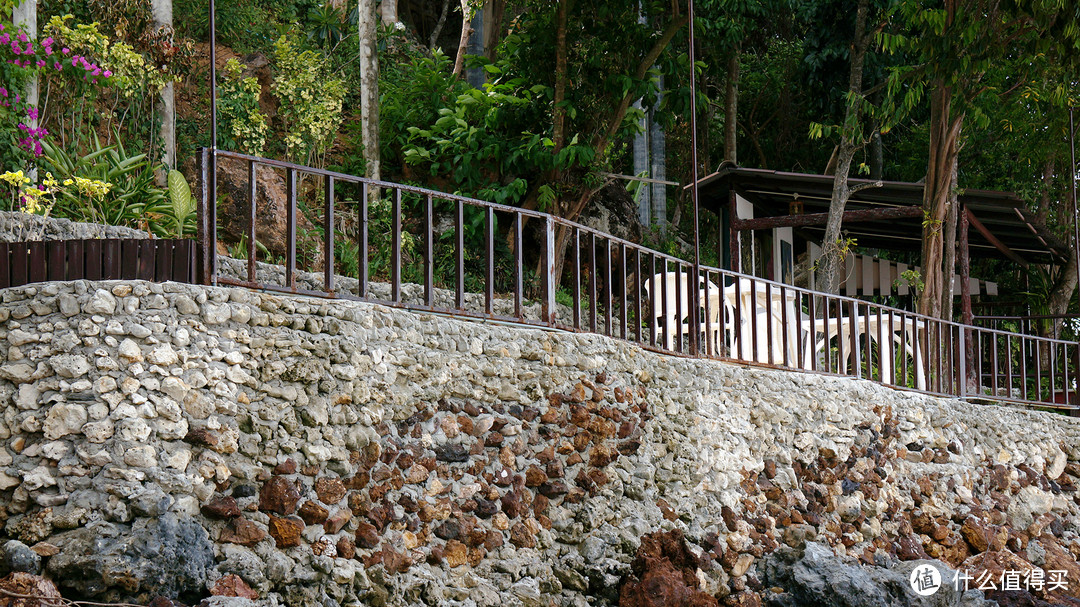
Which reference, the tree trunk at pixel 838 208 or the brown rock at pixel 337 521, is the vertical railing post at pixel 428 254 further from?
the tree trunk at pixel 838 208

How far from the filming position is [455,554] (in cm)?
538

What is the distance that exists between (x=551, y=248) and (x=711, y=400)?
182 cm

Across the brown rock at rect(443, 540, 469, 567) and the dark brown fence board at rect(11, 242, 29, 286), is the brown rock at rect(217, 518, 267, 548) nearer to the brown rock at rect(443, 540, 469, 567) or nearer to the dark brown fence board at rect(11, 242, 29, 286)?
the brown rock at rect(443, 540, 469, 567)

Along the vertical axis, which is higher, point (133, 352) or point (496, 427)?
point (133, 352)

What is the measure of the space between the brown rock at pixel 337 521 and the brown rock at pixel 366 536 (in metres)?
0.08

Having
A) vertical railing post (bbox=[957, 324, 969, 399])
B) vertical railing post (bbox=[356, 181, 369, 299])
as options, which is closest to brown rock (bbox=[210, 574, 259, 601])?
vertical railing post (bbox=[356, 181, 369, 299])

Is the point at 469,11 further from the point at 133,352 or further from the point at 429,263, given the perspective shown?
the point at 133,352

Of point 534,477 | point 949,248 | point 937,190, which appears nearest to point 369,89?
point 937,190

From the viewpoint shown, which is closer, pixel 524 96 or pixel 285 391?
pixel 285 391

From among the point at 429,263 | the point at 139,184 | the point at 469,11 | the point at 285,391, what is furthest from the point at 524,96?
the point at 285,391

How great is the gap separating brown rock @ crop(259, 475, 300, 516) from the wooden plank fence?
3.38 feet

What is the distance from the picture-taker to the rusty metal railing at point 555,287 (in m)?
5.70

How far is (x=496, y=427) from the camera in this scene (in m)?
5.89

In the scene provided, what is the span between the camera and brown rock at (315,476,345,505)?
483 centimetres
